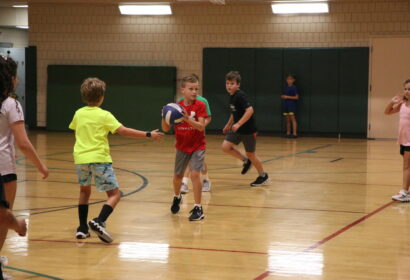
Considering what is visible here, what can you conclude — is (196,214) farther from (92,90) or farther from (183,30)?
(183,30)

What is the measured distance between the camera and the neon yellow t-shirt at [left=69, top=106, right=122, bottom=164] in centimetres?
602

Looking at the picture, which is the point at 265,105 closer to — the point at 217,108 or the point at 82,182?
the point at 217,108

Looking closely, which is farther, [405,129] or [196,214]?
[405,129]

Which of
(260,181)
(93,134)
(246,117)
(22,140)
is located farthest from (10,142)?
(260,181)

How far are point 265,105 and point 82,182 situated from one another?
46.7 ft

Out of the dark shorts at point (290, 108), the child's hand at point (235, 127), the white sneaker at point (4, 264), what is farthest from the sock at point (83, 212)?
the dark shorts at point (290, 108)

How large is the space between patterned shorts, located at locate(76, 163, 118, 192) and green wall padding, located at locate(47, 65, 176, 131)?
1449 cm

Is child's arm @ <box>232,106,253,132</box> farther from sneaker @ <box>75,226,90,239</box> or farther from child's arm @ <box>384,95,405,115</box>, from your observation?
sneaker @ <box>75,226,90,239</box>

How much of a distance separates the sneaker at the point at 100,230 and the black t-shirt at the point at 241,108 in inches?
157

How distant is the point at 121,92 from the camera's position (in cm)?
2092

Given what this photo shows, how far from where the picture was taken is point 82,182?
20.2ft

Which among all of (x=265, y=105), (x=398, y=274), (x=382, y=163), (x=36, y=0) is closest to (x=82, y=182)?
(x=398, y=274)

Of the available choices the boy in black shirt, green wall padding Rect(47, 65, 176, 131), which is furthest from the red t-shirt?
green wall padding Rect(47, 65, 176, 131)

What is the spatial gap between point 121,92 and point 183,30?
262cm
